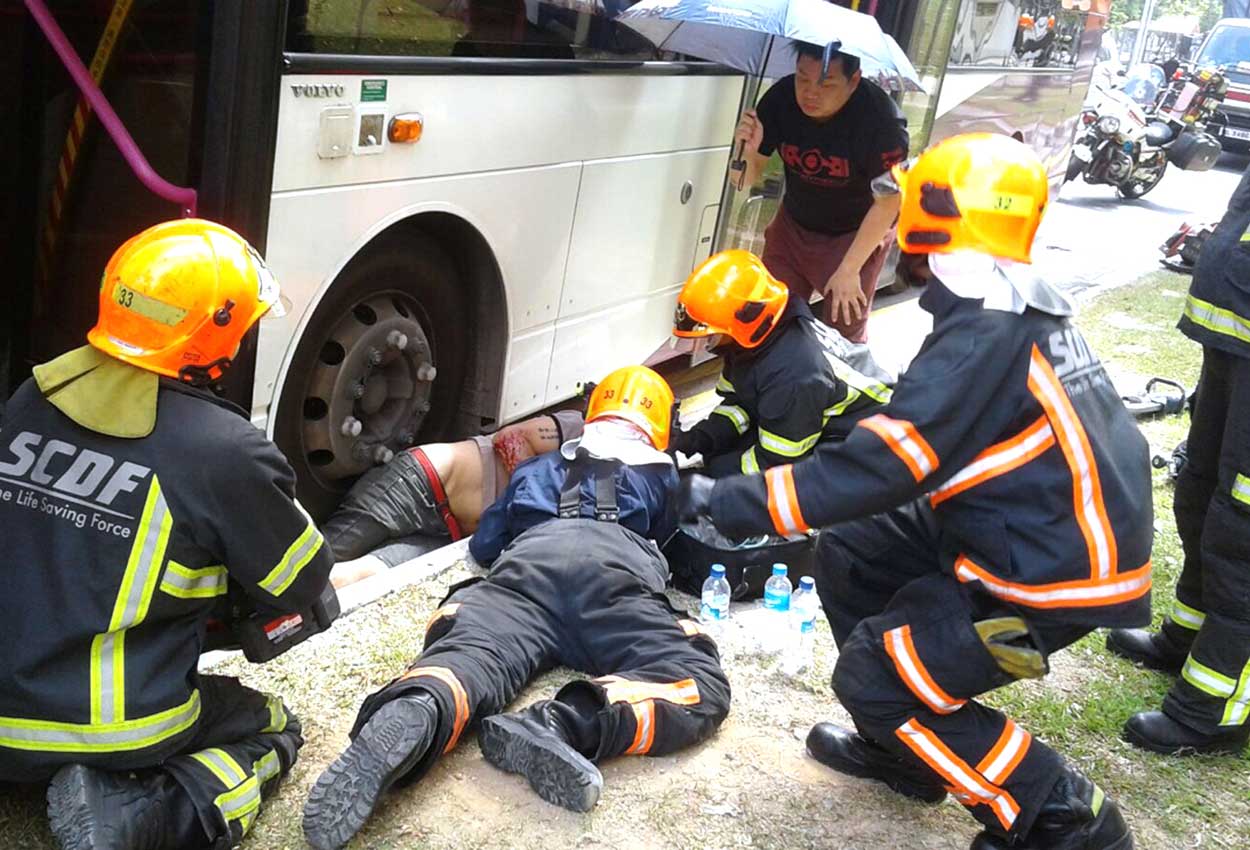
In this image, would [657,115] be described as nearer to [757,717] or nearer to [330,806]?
[757,717]

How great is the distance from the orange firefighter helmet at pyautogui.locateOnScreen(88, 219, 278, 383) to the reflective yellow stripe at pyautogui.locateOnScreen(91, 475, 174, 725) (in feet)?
0.85

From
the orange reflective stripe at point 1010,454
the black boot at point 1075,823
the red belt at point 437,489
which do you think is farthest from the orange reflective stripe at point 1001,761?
the red belt at point 437,489

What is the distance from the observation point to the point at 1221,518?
3.65m

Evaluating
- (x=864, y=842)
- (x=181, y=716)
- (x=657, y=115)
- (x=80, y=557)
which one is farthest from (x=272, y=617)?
(x=657, y=115)

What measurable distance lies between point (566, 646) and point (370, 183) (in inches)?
62.0

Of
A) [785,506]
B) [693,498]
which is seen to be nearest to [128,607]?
[693,498]

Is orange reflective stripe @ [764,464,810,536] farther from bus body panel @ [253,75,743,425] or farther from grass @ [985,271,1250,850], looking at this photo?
bus body panel @ [253,75,743,425]

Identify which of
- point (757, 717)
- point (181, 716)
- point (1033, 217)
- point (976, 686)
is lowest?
point (757, 717)

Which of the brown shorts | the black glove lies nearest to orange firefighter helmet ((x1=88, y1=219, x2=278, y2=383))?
the black glove

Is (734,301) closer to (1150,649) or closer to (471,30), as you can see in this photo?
(471,30)

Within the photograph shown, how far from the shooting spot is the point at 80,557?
2494 millimetres

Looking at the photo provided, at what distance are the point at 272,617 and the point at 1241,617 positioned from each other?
103 inches

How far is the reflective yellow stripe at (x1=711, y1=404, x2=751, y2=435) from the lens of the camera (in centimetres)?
473

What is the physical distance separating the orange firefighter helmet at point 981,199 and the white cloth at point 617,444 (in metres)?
1.51
